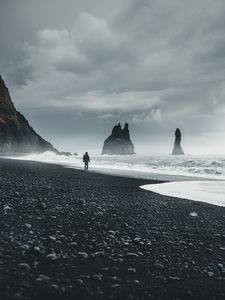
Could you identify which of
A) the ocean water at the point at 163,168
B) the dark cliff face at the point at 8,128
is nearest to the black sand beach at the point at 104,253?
the ocean water at the point at 163,168

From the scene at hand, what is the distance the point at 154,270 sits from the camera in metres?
6.39

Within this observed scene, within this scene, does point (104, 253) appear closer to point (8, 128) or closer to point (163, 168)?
point (163, 168)

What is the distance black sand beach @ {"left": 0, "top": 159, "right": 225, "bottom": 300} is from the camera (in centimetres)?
523

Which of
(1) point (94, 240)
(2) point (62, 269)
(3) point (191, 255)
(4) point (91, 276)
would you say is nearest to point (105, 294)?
(4) point (91, 276)

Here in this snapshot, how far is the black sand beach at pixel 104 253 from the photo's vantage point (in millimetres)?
5230

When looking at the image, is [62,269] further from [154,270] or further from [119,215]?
[119,215]

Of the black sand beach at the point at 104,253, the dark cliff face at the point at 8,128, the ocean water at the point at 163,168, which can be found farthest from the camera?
the dark cliff face at the point at 8,128

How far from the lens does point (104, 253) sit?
6980mm

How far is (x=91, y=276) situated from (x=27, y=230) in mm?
2919

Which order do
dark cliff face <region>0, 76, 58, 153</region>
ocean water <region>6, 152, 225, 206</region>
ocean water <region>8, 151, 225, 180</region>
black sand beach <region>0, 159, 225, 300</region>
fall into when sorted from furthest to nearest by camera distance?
dark cliff face <region>0, 76, 58, 153</region> → ocean water <region>8, 151, 225, 180</region> → ocean water <region>6, 152, 225, 206</region> → black sand beach <region>0, 159, 225, 300</region>

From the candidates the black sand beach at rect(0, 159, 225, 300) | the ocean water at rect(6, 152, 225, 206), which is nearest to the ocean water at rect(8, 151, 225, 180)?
the ocean water at rect(6, 152, 225, 206)

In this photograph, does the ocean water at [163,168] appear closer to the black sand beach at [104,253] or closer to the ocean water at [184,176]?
the ocean water at [184,176]

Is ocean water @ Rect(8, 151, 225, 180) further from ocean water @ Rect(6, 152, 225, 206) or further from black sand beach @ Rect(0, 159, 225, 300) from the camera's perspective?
black sand beach @ Rect(0, 159, 225, 300)

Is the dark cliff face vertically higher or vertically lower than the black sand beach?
higher
